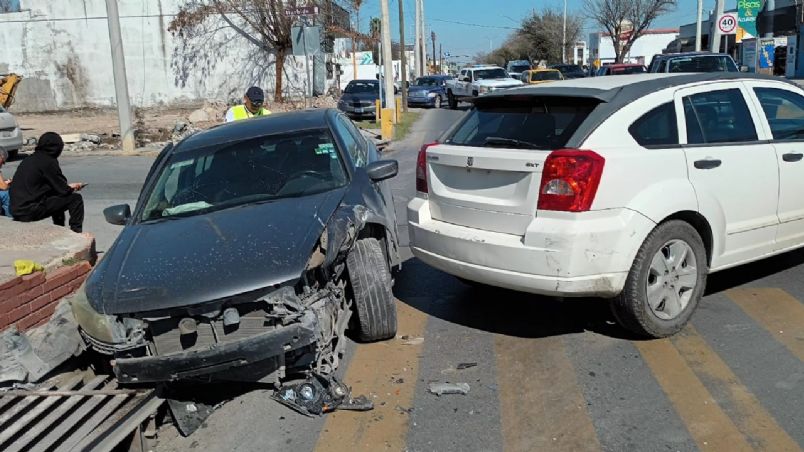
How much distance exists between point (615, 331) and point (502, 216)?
3.94 ft

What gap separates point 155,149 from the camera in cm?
1858

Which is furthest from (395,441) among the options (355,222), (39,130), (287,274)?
(39,130)

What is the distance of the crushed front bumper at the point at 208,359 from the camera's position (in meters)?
3.66

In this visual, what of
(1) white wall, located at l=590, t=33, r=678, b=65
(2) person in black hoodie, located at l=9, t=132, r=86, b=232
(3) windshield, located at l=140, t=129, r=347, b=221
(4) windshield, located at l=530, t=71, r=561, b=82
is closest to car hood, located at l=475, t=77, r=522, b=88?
(4) windshield, located at l=530, t=71, r=561, b=82

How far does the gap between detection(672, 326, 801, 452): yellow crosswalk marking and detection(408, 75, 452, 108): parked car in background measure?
107 feet

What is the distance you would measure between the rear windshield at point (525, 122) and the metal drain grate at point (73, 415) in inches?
107

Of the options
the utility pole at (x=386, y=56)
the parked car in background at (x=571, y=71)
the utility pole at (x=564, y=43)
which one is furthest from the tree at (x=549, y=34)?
the utility pole at (x=386, y=56)

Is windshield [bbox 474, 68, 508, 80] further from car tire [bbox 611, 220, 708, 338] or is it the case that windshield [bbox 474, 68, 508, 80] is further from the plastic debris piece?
the plastic debris piece

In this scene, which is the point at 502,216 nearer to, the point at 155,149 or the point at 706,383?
the point at 706,383

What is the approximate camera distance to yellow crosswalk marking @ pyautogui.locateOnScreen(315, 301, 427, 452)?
3.64 meters

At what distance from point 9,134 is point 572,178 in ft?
54.7

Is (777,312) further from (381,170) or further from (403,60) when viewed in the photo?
(403,60)

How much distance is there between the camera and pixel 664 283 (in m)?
4.60

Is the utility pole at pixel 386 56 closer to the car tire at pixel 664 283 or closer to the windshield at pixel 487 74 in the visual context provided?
the windshield at pixel 487 74
